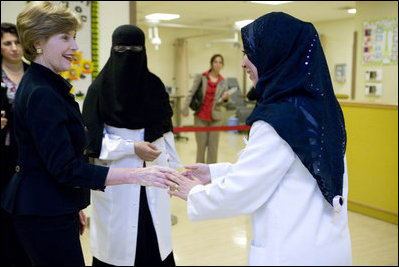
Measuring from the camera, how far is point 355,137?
4730 mm

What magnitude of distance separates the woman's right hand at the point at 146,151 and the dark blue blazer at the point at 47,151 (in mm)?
835

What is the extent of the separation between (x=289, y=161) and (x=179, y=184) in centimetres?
43

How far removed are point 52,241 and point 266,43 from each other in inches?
39.7

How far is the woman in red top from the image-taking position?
6027mm

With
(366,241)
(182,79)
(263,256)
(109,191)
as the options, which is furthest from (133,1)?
(182,79)

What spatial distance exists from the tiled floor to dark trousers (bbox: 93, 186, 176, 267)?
1.29 feet

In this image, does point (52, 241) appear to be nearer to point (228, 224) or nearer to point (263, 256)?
point (263, 256)

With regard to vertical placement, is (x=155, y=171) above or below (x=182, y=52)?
below

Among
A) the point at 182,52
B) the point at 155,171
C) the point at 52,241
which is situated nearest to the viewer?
the point at 52,241

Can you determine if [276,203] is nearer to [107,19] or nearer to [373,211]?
[107,19]

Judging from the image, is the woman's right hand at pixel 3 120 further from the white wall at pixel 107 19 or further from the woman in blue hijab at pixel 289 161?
the woman in blue hijab at pixel 289 161

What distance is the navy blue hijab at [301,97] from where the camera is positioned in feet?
4.31

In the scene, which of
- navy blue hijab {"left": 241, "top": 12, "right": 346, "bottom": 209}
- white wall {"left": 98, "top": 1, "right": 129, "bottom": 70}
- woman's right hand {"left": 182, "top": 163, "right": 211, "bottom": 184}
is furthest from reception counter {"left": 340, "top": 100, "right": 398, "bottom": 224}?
navy blue hijab {"left": 241, "top": 12, "right": 346, "bottom": 209}

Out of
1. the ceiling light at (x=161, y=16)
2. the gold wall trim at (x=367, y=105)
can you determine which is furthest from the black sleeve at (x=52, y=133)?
the ceiling light at (x=161, y=16)
